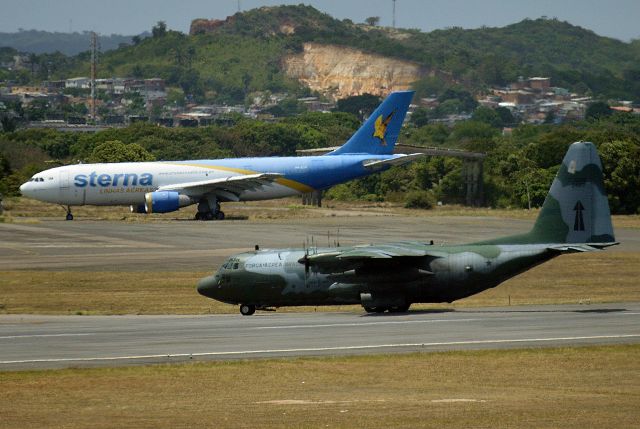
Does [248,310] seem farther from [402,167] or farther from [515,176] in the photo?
[402,167]

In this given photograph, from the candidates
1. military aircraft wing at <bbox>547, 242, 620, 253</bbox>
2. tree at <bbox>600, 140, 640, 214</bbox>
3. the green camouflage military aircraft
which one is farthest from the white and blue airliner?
military aircraft wing at <bbox>547, 242, 620, 253</bbox>

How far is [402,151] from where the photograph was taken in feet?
342

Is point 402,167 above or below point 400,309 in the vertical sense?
above

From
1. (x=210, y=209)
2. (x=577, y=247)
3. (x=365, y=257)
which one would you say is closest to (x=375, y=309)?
(x=365, y=257)

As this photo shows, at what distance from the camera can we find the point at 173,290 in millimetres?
51844

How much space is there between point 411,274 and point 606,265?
22088 mm

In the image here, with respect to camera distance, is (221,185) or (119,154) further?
(119,154)

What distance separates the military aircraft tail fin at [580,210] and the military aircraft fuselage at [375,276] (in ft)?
2.53

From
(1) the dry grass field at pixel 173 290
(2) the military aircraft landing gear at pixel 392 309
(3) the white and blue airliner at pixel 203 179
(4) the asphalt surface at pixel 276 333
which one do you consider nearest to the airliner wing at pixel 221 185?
(3) the white and blue airliner at pixel 203 179

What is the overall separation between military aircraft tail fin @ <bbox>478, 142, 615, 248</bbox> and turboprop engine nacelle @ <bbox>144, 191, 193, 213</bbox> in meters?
41.9

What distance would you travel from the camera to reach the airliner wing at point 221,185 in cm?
7994

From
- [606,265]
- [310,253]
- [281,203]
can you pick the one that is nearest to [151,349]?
[310,253]

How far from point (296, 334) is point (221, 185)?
44.9m

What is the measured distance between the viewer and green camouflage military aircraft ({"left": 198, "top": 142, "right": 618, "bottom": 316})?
39469 millimetres
